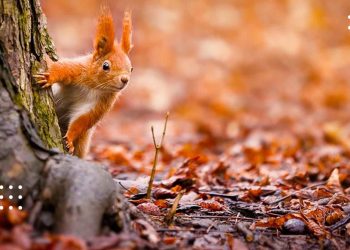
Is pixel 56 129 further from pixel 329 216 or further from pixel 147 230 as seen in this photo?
pixel 329 216

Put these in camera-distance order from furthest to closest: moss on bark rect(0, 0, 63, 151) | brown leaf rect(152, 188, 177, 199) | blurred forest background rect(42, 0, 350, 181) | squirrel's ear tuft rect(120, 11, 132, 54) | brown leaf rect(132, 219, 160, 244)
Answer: blurred forest background rect(42, 0, 350, 181)
squirrel's ear tuft rect(120, 11, 132, 54)
brown leaf rect(152, 188, 177, 199)
moss on bark rect(0, 0, 63, 151)
brown leaf rect(132, 219, 160, 244)

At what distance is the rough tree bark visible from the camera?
89.1 inches

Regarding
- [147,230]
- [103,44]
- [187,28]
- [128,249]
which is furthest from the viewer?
[187,28]

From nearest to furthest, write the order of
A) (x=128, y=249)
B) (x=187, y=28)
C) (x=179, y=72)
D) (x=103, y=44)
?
1. (x=128, y=249)
2. (x=103, y=44)
3. (x=179, y=72)
4. (x=187, y=28)

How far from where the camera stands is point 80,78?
3.54 meters

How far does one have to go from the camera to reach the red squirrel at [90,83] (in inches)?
136

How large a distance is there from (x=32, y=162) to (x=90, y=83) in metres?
1.23

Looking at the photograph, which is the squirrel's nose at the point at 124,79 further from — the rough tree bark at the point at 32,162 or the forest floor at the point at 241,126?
the rough tree bark at the point at 32,162

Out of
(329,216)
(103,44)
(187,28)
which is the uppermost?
(187,28)

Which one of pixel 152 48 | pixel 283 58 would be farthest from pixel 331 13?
pixel 152 48

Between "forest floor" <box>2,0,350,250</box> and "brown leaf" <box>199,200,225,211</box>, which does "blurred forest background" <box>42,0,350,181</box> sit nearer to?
"forest floor" <box>2,0,350,250</box>

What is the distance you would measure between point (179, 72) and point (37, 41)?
777cm

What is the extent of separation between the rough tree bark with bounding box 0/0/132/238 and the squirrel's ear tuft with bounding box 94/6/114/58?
0.50 meters

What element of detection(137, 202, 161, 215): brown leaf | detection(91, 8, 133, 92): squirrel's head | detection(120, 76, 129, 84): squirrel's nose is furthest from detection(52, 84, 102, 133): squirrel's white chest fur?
detection(137, 202, 161, 215): brown leaf
